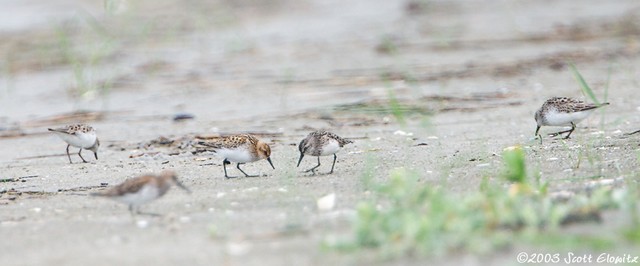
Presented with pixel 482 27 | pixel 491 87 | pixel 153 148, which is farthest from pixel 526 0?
pixel 153 148

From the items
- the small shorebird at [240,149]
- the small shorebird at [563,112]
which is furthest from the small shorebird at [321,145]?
the small shorebird at [563,112]

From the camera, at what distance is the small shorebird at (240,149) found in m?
9.04

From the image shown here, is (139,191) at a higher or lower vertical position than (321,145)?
lower

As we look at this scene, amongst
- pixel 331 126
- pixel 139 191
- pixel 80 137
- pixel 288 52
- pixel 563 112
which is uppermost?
pixel 288 52

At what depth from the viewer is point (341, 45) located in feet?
55.9

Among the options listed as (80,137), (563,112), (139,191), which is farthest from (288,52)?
(139,191)

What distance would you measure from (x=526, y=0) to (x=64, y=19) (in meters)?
8.95

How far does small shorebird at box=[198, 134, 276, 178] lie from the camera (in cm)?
904

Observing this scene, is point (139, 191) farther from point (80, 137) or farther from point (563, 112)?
point (563, 112)

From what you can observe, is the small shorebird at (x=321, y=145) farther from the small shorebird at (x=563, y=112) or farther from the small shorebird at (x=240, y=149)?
the small shorebird at (x=563, y=112)

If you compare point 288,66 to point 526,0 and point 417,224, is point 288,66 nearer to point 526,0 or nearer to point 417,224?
point 526,0

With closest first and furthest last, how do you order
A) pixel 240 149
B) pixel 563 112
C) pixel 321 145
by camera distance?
pixel 321 145 < pixel 240 149 < pixel 563 112

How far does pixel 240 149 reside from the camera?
9062 millimetres

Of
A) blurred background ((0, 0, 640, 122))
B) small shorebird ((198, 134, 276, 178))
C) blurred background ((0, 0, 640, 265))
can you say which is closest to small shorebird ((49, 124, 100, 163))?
blurred background ((0, 0, 640, 265))
